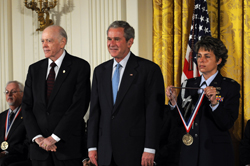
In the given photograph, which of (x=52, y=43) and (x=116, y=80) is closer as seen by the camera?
(x=116, y=80)

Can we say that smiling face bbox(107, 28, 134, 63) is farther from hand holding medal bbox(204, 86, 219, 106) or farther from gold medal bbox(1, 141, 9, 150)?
gold medal bbox(1, 141, 9, 150)

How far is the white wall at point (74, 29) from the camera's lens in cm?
570

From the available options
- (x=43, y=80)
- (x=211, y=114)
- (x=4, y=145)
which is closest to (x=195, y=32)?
(x=211, y=114)

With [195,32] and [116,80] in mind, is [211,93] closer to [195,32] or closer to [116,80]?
[116,80]

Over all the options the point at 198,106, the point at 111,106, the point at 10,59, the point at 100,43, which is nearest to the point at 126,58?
the point at 111,106

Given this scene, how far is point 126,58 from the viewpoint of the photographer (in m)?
3.35

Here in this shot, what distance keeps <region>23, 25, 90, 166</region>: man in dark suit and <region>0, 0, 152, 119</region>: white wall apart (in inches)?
77.5

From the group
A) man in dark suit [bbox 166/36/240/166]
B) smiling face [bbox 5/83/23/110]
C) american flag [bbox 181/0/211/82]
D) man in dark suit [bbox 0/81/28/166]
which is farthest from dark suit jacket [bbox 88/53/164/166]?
smiling face [bbox 5/83/23/110]

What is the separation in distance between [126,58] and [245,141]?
192 centimetres

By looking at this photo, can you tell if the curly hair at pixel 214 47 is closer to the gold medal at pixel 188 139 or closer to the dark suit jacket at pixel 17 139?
the gold medal at pixel 188 139

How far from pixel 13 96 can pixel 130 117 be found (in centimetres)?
303

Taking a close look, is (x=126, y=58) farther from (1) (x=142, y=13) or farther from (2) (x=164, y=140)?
(1) (x=142, y=13)

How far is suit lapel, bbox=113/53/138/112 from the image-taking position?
318cm

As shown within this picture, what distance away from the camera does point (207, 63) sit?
3.51 m
